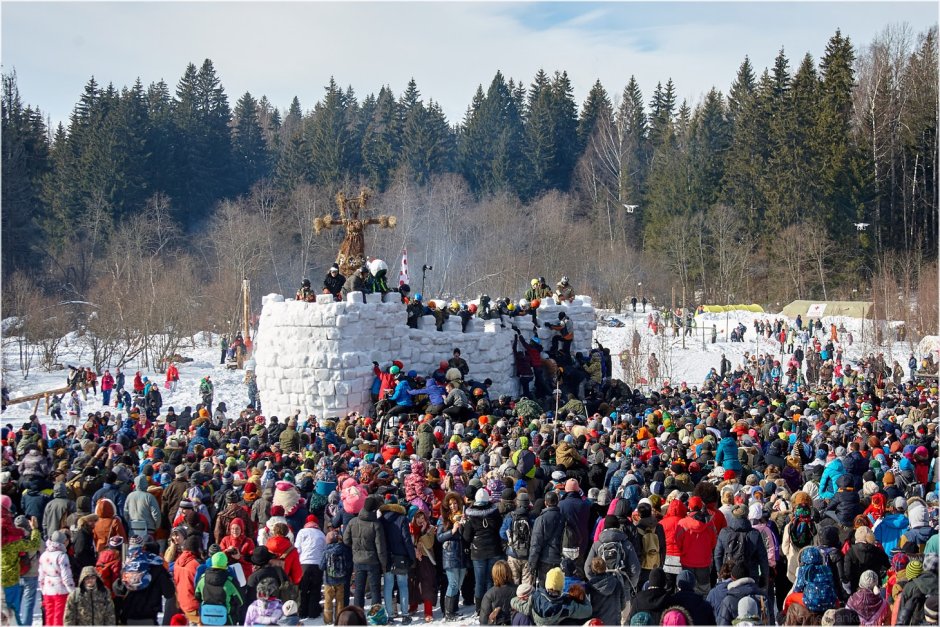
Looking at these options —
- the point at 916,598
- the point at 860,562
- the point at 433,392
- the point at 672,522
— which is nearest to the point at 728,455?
the point at 672,522

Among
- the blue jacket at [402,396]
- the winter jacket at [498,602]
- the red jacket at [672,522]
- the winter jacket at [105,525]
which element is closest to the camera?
the winter jacket at [498,602]

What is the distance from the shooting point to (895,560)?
777cm

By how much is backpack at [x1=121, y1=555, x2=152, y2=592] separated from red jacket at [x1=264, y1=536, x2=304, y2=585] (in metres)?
0.94

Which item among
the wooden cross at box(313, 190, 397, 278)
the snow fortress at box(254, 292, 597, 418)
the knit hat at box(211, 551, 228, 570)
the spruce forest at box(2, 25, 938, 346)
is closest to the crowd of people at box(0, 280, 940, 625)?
the knit hat at box(211, 551, 228, 570)

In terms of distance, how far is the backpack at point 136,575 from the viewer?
759cm

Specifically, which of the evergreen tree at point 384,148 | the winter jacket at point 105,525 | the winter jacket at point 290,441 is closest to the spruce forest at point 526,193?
the evergreen tree at point 384,148

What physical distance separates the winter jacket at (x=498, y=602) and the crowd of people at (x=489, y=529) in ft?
0.06

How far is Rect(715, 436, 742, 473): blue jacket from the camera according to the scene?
1175 centimetres

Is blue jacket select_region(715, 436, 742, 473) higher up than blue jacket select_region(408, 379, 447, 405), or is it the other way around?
blue jacket select_region(408, 379, 447, 405)

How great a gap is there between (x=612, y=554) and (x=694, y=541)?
110 cm

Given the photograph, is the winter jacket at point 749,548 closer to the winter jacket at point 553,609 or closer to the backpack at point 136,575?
the winter jacket at point 553,609

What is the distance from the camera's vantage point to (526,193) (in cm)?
6638

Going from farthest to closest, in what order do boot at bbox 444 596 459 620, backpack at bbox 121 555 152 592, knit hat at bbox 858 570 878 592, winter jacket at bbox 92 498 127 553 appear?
boot at bbox 444 596 459 620
winter jacket at bbox 92 498 127 553
backpack at bbox 121 555 152 592
knit hat at bbox 858 570 878 592

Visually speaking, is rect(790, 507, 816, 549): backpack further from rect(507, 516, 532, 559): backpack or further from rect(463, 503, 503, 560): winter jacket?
rect(463, 503, 503, 560): winter jacket
